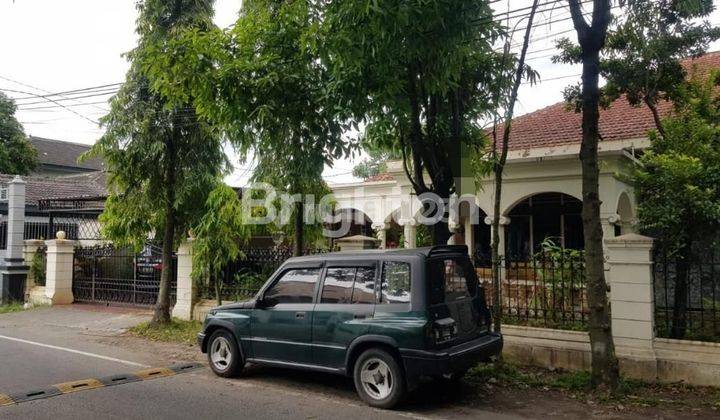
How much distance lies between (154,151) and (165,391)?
18.8 ft

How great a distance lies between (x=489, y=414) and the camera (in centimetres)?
590

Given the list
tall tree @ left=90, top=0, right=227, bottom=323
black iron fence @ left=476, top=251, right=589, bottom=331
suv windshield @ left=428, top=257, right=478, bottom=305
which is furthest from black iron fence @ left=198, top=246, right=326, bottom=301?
suv windshield @ left=428, top=257, right=478, bottom=305

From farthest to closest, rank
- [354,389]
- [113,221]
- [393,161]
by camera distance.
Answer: [393,161] → [113,221] → [354,389]

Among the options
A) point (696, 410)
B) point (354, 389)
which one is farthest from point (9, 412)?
point (696, 410)

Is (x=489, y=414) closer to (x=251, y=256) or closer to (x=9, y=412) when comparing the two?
(x=9, y=412)

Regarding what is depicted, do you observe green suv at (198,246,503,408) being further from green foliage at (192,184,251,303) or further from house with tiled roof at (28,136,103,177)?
house with tiled roof at (28,136,103,177)

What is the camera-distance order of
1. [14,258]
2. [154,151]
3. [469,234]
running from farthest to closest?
1. [14,258]
2. [469,234]
3. [154,151]

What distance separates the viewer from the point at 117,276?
590 inches

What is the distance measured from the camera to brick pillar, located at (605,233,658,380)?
23.3 feet

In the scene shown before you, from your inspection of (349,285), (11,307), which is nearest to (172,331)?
(349,285)

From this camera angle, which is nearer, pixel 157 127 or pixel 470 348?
pixel 470 348

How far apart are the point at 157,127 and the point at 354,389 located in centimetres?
702

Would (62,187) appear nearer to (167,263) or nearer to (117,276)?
(117,276)

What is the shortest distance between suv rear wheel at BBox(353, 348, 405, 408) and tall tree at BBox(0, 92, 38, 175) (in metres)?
27.2
